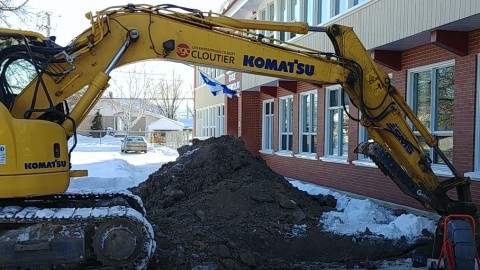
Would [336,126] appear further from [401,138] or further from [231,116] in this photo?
[231,116]

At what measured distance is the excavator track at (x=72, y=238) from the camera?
602cm

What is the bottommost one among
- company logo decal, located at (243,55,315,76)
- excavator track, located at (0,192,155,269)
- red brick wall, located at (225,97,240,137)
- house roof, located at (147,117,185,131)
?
excavator track, located at (0,192,155,269)

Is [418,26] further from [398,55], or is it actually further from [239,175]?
[239,175]

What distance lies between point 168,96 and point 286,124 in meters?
69.9

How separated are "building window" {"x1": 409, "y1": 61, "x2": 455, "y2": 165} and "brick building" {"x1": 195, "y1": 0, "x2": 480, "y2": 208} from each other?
0.8 inches

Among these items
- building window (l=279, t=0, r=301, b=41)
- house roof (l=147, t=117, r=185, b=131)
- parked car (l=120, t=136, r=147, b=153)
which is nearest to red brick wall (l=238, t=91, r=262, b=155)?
building window (l=279, t=0, r=301, b=41)

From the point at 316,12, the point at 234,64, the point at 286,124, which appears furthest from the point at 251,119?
the point at 234,64

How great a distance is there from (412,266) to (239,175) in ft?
16.1

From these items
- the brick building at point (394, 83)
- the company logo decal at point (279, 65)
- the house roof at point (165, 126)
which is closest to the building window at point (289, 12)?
the brick building at point (394, 83)

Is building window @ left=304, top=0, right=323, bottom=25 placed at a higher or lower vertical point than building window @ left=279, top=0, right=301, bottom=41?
lower

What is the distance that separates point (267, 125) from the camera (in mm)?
22828

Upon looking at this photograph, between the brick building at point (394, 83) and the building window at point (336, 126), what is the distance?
29mm

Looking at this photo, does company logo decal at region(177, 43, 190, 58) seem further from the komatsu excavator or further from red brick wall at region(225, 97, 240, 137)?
red brick wall at region(225, 97, 240, 137)

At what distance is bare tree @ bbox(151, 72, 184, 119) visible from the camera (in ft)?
286
